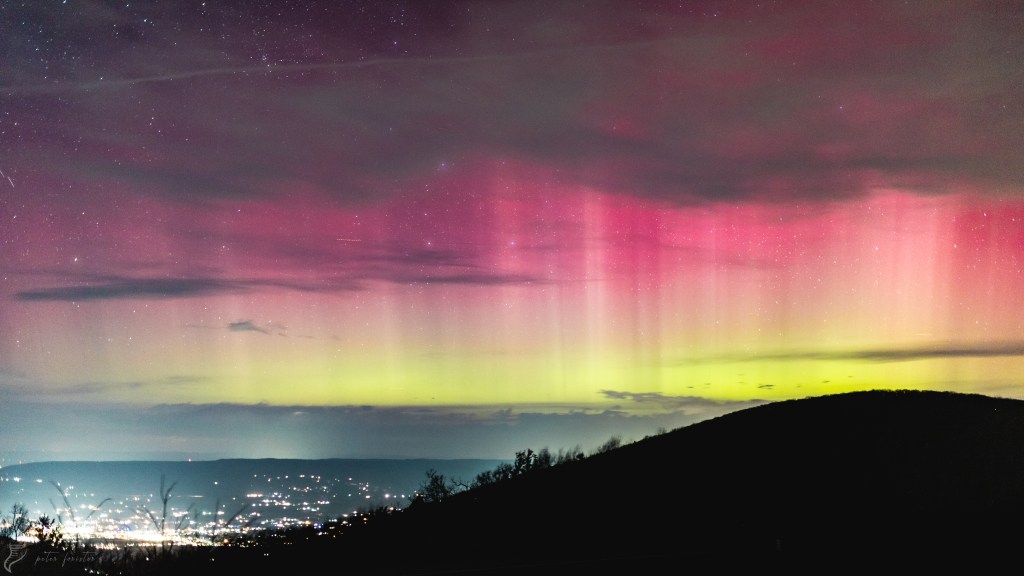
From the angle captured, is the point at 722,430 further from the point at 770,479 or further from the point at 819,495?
the point at 819,495

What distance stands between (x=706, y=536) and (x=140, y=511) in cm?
1304

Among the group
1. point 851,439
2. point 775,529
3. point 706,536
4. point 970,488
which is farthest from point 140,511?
point 851,439

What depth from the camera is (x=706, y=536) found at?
19.6 metres
